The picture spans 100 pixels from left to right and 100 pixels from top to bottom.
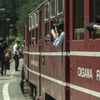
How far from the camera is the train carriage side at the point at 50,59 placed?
7.09 metres

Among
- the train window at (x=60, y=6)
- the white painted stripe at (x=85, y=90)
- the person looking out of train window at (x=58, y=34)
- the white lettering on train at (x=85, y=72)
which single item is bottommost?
the white painted stripe at (x=85, y=90)

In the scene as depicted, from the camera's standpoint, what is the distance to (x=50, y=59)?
854cm

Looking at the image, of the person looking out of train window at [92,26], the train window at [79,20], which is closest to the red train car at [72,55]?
the train window at [79,20]

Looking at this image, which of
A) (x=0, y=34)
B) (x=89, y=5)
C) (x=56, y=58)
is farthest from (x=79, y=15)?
(x=0, y=34)

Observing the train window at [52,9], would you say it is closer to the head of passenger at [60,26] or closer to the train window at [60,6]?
the train window at [60,6]

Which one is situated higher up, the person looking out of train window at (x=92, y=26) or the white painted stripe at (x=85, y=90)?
the person looking out of train window at (x=92, y=26)

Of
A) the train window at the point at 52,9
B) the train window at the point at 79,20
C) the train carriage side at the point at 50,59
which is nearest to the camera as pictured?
the train window at the point at 79,20

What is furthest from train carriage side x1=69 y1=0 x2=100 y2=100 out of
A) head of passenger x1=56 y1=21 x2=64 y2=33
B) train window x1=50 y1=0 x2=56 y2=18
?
train window x1=50 y1=0 x2=56 y2=18

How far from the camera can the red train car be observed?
574 cm

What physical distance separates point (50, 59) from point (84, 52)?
2.50 metres

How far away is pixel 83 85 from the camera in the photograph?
20.1ft

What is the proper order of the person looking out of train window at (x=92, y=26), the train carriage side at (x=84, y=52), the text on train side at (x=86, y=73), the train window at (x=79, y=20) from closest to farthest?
the person looking out of train window at (x=92, y=26)
the text on train side at (x=86, y=73)
the train carriage side at (x=84, y=52)
the train window at (x=79, y=20)

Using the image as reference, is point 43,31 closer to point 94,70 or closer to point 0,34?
point 94,70

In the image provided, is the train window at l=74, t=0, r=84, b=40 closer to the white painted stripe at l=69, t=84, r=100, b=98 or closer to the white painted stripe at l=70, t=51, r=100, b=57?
the white painted stripe at l=70, t=51, r=100, b=57
